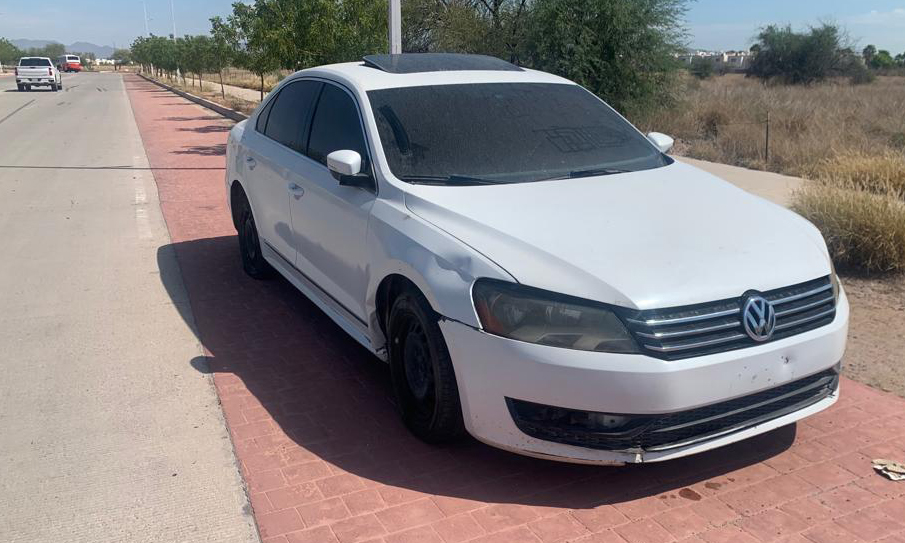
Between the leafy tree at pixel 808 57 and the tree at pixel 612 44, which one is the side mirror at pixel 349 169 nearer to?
the tree at pixel 612 44

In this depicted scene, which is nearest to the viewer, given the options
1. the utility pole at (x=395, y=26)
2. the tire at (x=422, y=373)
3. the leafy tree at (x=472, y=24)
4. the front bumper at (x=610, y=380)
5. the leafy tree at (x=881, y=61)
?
the front bumper at (x=610, y=380)

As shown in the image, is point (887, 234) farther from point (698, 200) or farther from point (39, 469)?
point (39, 469)

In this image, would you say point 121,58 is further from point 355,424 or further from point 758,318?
point 758,318

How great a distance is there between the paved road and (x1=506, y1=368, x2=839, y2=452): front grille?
1259mm

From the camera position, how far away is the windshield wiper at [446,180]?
4172mm

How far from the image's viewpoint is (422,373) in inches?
152

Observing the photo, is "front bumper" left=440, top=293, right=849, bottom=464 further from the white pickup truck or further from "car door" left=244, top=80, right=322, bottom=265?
the white pickup truck

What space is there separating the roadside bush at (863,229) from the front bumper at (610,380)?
3.62 meters

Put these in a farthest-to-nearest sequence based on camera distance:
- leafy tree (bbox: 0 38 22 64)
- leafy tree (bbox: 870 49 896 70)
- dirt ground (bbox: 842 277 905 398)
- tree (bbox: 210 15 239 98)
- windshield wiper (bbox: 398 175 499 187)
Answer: leafy tree (bbox: 0 38 22 64) → leafy tree (bbox: 870 49 896 70) → tree (bbox: 210 15 239 98) → dirt ground (bbox: 842 277 905 398) → windshield wiper (bbox: 398 175 499 187)

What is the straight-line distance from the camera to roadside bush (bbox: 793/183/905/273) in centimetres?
662

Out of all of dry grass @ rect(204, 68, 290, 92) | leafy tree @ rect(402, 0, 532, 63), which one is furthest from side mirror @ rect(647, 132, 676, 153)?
dry grass @ rect(204, 68, 290, 92)

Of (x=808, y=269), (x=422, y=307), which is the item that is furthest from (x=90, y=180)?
(x=808, y=269)

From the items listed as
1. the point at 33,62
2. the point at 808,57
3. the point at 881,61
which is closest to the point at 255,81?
the point at 33,62

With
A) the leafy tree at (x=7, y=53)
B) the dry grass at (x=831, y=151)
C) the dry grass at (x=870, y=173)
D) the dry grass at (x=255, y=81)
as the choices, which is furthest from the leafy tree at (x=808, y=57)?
the leafy tree at (x=7, y=53)
